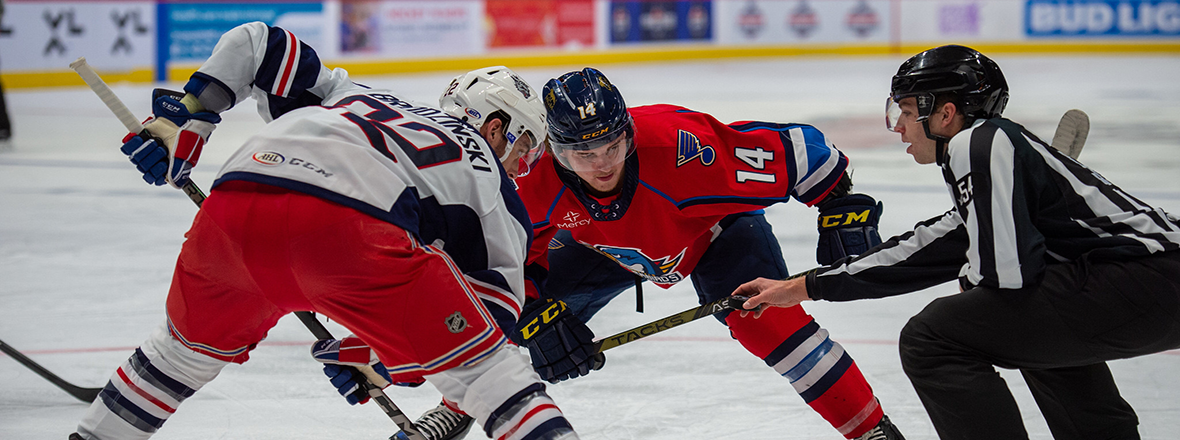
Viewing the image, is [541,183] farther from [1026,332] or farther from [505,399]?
[1026,332]

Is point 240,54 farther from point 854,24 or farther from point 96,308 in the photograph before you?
point 854,24

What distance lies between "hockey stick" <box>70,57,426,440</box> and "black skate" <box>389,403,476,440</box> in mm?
340

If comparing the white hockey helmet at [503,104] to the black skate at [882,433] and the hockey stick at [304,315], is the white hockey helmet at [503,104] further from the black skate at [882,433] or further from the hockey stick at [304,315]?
the black skate at [882,433]

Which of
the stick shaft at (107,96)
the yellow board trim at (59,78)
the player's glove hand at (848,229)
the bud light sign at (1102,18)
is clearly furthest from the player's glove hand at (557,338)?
the bud light sign at (1102,18)

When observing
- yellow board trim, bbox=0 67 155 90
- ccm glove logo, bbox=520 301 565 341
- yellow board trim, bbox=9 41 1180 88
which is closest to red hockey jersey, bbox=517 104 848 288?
ccm glove logo, bbox=520 301 565 341

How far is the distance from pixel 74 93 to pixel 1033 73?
10.5 m

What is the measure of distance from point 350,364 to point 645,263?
31.3 inches

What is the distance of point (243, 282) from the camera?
165 cm

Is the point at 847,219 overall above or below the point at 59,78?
above

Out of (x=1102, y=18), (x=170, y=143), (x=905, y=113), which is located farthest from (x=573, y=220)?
(x=1102, y=18)

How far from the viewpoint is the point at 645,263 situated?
248 cm

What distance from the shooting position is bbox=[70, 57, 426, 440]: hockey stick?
201 centimetres

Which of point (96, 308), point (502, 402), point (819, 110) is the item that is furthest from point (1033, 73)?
point (502, 402)

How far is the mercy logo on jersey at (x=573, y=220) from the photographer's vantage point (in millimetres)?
2408
